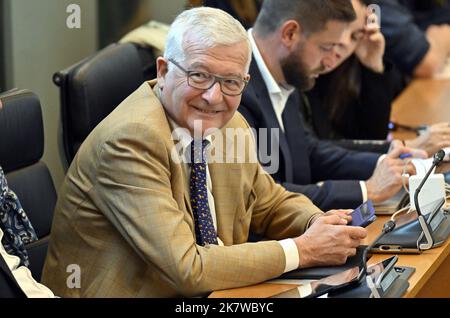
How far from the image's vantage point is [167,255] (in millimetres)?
2090

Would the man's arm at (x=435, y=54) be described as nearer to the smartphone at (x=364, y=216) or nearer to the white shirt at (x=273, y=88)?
the white shirt at (x=273, y=88)

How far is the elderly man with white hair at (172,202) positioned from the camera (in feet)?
6.97

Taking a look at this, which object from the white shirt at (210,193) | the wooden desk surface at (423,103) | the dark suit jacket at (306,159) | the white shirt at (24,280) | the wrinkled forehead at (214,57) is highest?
the wrinkled forehead at (214,57)

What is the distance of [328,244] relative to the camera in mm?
2285

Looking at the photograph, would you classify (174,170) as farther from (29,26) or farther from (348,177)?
(29,26)

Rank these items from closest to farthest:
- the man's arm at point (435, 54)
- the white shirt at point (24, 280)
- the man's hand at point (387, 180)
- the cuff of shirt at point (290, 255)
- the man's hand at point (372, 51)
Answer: the white shirt at point (24, 280) < the cuff of shirt at point (290, 255) < the man's hand at point (387, 180) < the man's hand at point (372, 51) < the man's arm at point (435, 54)

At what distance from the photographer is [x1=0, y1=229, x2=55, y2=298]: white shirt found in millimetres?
2084

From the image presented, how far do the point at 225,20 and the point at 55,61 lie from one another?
178cm

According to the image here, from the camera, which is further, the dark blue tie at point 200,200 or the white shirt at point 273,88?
the white shirt at point 273,88

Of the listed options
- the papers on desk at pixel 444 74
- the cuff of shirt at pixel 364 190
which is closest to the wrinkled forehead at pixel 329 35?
the cuff of shirt at pixel 364 190

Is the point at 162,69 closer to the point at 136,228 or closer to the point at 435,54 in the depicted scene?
the point at 136,228

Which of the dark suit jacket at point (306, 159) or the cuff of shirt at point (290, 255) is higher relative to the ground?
the cuff of shirt at point (290, 255)
